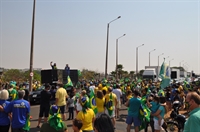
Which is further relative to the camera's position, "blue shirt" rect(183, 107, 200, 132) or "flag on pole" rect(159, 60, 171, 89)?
"flag on pole" rect(159, 60, 171, 89)

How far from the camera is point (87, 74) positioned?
59.6m

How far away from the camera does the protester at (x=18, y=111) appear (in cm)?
670

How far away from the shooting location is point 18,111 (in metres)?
6.71

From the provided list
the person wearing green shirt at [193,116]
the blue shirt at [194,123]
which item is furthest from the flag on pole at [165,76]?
the blue shirt at [194,123]

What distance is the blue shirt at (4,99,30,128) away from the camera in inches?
264

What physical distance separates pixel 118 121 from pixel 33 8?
12711mm

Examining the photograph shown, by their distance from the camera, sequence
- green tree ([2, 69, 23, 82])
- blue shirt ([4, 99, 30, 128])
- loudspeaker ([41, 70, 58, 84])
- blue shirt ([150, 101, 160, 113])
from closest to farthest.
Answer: blue shirt ([4, 99, 30, 128]) < blue shirt ([150, 101, 160, 113]) < loudspeaker ([41, 70, 58, 84]) < green tree ([2, 69, 23, 82])

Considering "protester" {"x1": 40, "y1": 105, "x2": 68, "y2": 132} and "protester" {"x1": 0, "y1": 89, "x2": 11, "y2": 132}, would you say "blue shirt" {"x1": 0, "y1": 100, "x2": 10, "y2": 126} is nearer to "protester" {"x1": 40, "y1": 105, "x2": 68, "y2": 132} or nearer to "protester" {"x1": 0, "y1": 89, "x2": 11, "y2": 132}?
"protester" {"x1": 0, "y1": 89, "x2": 11, "y2": 132}

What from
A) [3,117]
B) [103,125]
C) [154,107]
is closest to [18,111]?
[3,117]

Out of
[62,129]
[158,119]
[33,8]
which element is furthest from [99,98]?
[33,8]

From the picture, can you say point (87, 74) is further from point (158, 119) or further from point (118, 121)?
point (158, 119)

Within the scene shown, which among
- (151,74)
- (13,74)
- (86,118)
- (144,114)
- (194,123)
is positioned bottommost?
(144,114)

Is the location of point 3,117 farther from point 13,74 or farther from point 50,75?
point 13,74

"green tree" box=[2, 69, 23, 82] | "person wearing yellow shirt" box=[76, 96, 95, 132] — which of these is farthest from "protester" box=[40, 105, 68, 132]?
"green tree" box=[2, 69, 23, 82]
